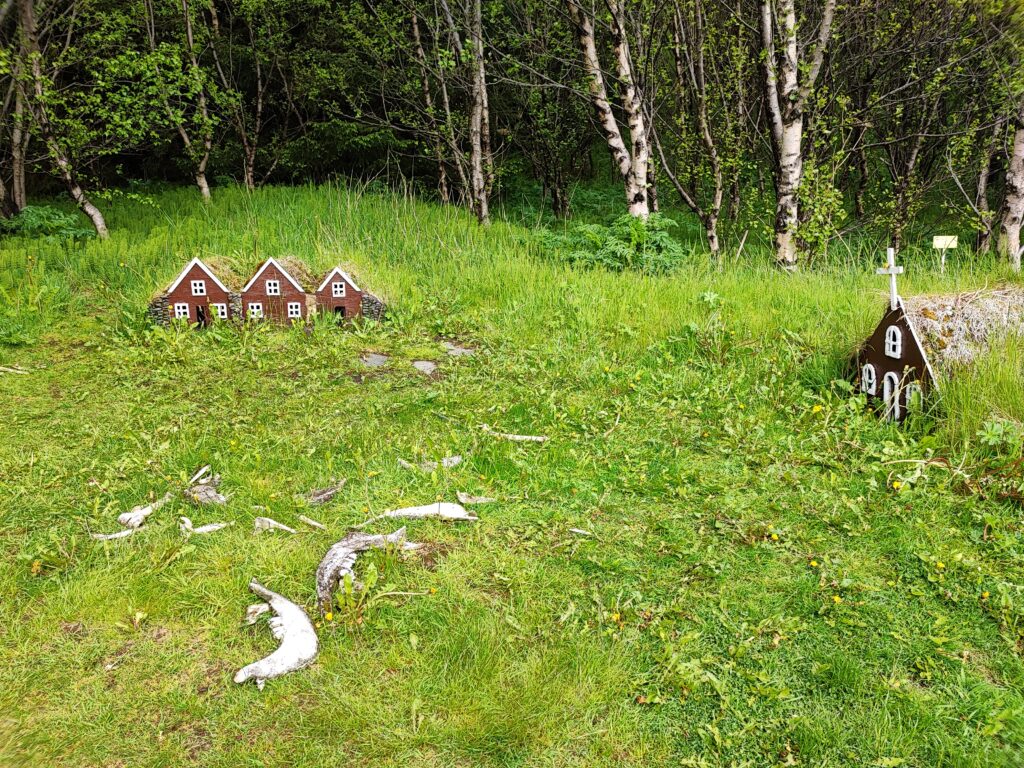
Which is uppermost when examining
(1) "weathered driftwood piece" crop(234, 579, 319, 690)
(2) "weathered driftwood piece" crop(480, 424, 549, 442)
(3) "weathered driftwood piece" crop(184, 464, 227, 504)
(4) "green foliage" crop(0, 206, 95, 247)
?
(4) "green foliage" crop(0, 206, 95, 247)

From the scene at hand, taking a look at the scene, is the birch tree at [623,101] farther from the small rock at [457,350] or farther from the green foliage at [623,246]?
the small rock at [457,350]

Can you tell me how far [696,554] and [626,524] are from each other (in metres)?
0.45

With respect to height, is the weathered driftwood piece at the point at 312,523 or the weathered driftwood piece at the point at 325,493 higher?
the weathered driftwood piece at the point at 325,493

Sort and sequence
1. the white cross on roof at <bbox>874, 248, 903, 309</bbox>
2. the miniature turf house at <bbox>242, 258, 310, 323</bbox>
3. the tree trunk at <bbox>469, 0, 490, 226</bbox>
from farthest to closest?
the tree trunk at <bbox>469, 0, 490, 226</bbox>
the miniature turf house at <bbox>242, 258, 310, 323</bbox>
the white cross on roof at <bbox>874, 248, 903, 309</bbox>

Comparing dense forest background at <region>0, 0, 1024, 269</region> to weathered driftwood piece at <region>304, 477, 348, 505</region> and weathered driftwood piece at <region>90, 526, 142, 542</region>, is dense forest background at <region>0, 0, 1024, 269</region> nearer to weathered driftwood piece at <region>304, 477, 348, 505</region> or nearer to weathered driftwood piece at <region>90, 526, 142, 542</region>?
weathered driftwood piece at <region>304, 477, 348, 505</region>

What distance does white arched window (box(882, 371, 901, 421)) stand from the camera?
4.86 meters

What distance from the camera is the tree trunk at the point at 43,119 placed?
28.7ft

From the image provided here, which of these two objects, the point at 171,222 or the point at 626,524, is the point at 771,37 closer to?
the point at 626,524

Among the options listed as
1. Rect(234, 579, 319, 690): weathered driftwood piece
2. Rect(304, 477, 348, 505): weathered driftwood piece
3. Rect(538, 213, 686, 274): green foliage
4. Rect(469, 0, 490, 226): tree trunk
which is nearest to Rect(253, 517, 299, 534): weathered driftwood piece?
Rect(304, 477, 348, 505): weathered driftwood piece

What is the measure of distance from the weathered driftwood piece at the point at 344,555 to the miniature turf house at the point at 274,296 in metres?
4.05

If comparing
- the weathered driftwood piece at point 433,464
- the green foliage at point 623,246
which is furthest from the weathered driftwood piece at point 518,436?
the green foliage at point 623,246

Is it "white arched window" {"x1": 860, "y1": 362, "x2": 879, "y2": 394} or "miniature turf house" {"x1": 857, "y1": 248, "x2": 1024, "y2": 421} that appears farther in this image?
"white arched window" {"x1": 860, "y1": 362, "x2": 879, "y2": 394}

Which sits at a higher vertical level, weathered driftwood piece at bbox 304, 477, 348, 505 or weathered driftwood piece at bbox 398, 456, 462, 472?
weathered driftwood piece at bbox 398, 456, 462, 472

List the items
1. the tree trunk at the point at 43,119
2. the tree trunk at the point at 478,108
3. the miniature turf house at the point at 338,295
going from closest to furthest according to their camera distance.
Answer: the miniature turf house at the point at 338,295
the tree trunk at the point at 43,119
the tree trunk at the point at 478,108
